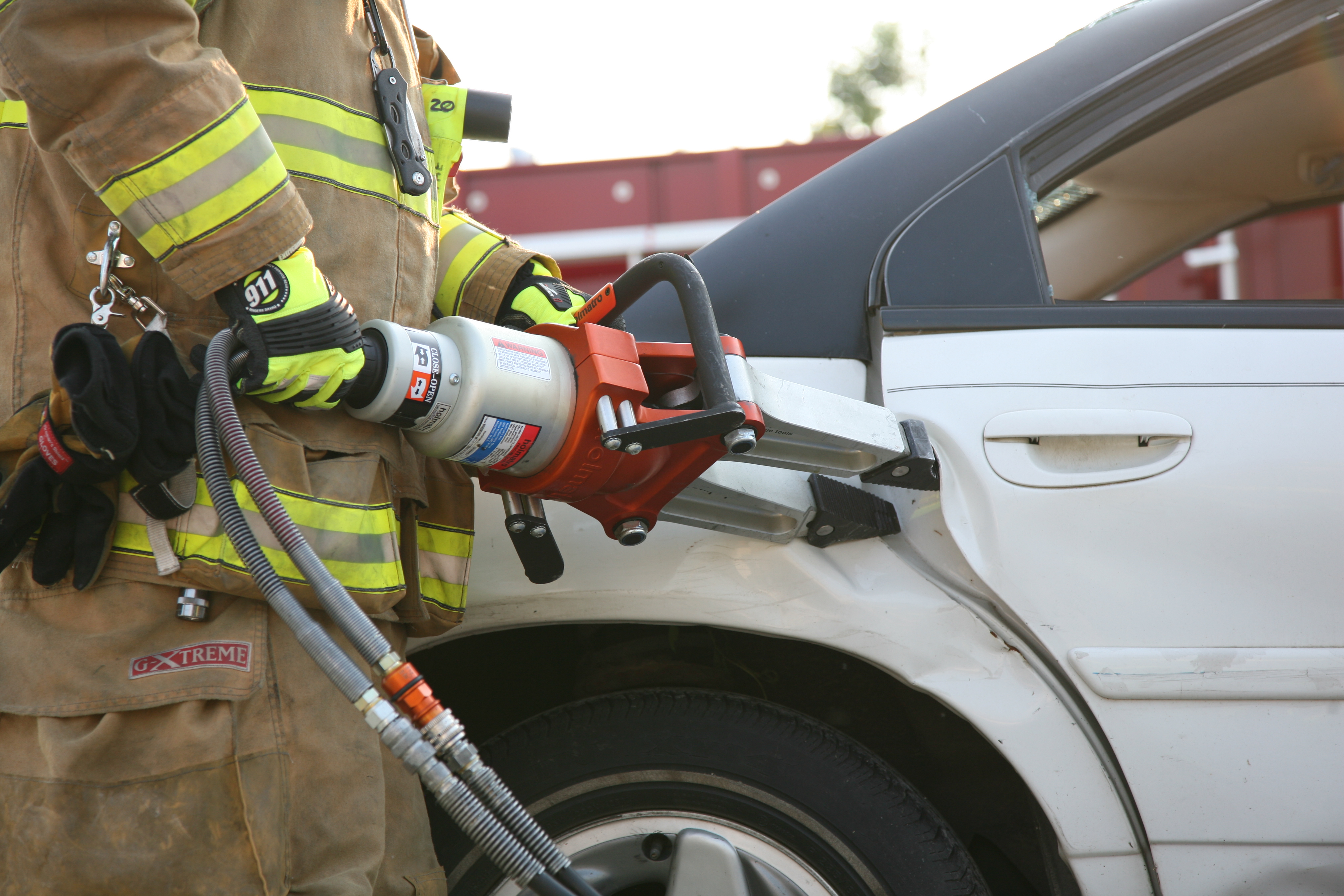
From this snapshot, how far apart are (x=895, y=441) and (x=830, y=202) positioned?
0.43m

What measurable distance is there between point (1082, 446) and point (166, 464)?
113 cm

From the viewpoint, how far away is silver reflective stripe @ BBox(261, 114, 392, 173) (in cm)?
124

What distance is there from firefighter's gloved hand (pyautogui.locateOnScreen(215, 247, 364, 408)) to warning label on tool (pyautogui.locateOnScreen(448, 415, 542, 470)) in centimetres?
15

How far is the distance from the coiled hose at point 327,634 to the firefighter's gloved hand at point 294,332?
0.13ft

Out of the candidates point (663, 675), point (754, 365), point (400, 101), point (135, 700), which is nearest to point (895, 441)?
point (754, 365)

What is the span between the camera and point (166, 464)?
1097 millimetres

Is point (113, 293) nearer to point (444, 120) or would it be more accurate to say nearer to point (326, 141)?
point (326, 141)

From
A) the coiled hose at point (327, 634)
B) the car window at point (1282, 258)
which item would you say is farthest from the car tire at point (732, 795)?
the car window at point (1282, 258)

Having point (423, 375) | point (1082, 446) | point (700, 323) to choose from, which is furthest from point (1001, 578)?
point (423, 375)

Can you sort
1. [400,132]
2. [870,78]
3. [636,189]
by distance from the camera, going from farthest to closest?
[870,78] < [636,189] < [400,132]

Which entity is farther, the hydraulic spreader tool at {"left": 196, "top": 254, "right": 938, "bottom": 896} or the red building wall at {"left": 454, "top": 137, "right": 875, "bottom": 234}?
the red building wall at {"left": 454, "top": 137, "right": 875, "bottom": 234}

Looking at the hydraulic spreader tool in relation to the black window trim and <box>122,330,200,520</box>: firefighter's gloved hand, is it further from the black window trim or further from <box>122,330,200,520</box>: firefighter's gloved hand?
the black window trim

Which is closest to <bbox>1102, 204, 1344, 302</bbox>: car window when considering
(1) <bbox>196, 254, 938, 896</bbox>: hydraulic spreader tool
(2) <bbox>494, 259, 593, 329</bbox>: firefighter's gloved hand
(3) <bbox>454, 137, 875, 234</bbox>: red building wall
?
(3) <bbox>454, 137, 875, 234</bbox>: red building wall

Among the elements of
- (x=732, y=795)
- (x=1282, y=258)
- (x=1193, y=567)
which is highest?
(x=1193, y=567)
